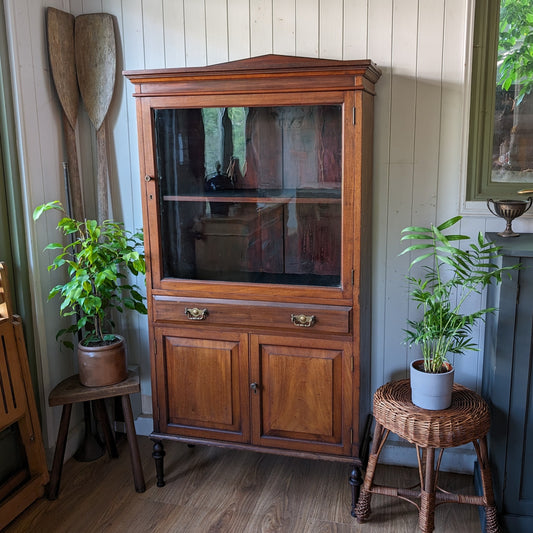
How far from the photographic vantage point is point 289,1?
2301 millimetres

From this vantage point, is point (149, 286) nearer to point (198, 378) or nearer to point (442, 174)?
point (198, 378)

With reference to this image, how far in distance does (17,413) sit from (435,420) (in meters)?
1.50

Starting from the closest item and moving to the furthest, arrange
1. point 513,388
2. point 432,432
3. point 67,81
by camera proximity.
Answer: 1. point 432,432
2. point 513,388
3. point 67,81

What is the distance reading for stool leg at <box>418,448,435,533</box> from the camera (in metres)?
1.97

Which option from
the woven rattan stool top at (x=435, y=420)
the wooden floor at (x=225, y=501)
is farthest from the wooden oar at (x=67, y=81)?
the woven rattan stool top at (x=435, y=420)

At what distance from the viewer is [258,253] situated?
89.0 inches

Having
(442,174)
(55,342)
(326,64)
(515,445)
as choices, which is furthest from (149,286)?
(515,445)

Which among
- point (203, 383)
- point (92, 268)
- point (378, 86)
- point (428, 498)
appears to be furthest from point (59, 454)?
point (378, 86)

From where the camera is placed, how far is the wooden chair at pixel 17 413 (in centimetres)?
216

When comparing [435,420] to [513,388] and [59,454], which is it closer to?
[513,388]

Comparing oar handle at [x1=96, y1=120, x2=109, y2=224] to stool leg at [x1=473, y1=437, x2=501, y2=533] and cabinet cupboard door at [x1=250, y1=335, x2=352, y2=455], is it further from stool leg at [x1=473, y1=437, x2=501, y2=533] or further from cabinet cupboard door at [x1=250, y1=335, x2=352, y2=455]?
stool leg at [x1=473, y1=437, x2=501, y2=533]

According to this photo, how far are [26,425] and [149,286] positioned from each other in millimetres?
708

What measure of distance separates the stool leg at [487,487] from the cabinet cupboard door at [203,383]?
844 mm

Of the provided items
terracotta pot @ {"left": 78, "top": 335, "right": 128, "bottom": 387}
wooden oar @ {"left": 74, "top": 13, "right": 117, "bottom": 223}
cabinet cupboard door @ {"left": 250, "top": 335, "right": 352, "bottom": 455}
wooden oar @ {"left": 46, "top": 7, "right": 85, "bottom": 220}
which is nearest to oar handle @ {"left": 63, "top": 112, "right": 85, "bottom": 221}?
wooden oar @ {"left": 46, "top": 7, "right": 85, "bottom": 220}
